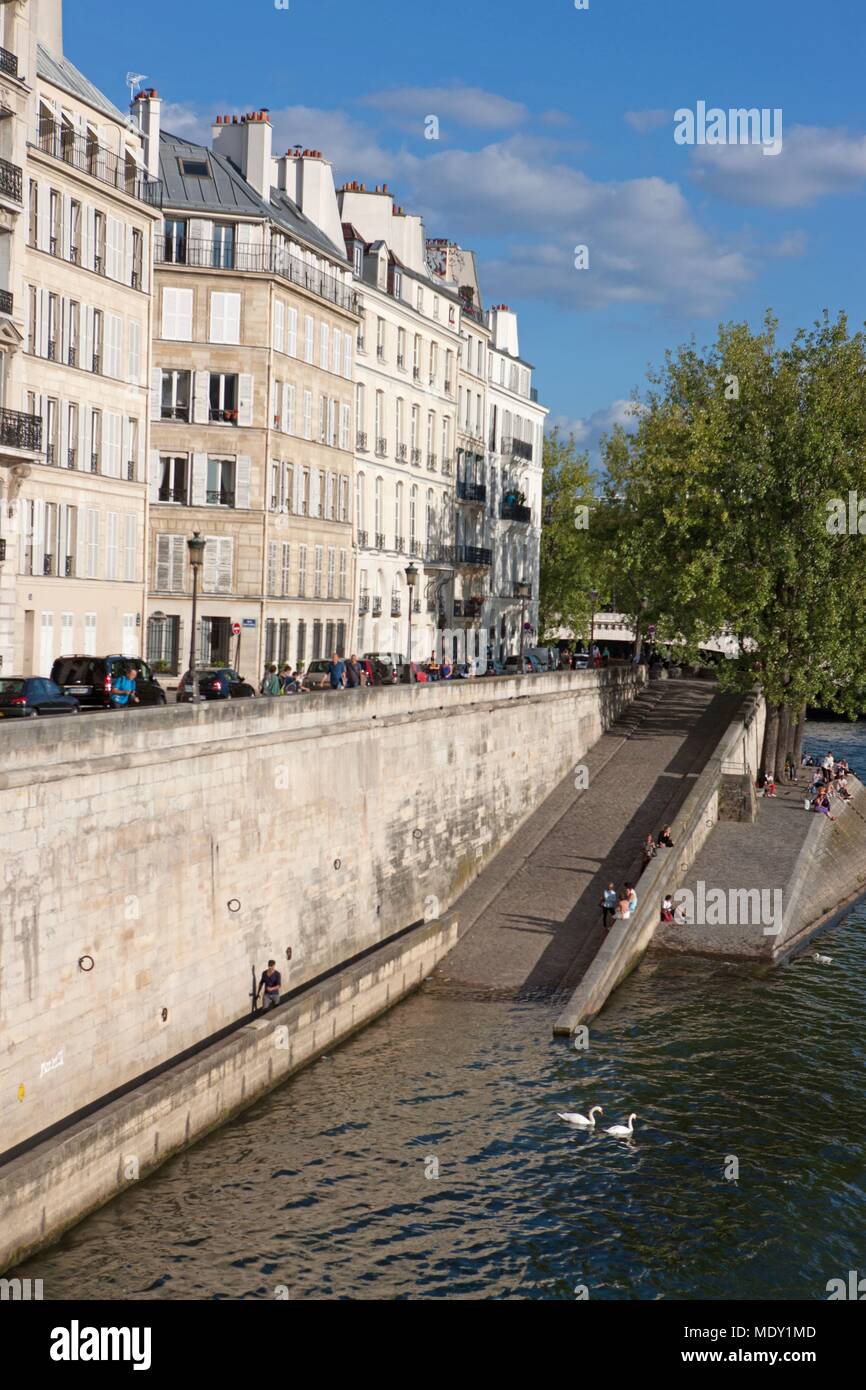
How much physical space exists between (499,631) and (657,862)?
46.3 metres

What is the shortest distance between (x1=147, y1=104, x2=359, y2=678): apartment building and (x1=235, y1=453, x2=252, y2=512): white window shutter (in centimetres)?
5

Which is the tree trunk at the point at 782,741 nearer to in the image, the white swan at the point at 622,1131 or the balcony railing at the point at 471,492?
the balcony railing at the point at 471,492

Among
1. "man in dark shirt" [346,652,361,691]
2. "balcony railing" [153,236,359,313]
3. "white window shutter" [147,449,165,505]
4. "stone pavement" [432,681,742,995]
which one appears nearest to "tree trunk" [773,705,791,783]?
"stone pavement" [432,681,742,995]

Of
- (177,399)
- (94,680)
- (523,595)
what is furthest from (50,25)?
(523,595)

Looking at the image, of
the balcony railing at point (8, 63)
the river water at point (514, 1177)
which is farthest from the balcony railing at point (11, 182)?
the river water at point (514, 1177)

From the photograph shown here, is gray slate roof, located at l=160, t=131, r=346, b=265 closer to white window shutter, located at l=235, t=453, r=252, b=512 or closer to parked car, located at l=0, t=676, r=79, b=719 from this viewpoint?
white window shutter, located at l=235, t=453, r=252, b=512

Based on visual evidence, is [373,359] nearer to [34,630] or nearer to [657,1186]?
[34,630]

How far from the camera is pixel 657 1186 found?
82.7 ft

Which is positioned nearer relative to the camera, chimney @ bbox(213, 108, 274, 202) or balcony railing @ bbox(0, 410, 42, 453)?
balcony railing @ bbox(0, 410, 42, 453)

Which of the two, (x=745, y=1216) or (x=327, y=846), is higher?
(x=327, y=846)

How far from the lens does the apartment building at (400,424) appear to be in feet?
218

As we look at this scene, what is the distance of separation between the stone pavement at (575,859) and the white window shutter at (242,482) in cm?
1413

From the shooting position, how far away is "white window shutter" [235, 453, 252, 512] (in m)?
56.1
